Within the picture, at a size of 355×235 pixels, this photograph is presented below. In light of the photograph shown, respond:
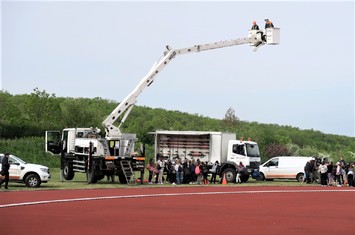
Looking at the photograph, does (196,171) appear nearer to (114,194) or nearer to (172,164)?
(172,164)

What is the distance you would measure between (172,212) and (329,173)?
76.3 feet

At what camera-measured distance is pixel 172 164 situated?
145 feet

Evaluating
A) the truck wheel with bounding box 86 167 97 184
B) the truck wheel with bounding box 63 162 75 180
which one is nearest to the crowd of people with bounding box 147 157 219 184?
the truck wheel with bounding box 86 167 97 184

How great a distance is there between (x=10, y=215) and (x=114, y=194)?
10557 millimetres

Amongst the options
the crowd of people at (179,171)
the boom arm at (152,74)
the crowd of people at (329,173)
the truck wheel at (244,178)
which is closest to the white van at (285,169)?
the crowd of people at (329,173)

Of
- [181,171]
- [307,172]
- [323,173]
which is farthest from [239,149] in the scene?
[323,173]

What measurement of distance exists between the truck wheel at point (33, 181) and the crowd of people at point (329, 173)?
17.3 meters

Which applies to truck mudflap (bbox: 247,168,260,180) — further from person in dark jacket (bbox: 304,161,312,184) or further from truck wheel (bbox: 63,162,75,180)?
truck wheel (bbox: 63,162,75,180)

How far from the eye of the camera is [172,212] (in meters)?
24.0

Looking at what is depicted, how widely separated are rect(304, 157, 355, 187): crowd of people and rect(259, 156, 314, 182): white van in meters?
1.18

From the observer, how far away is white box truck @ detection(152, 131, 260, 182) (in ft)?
153

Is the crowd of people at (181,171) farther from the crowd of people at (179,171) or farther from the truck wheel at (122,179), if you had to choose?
the truck wheel at (122,179)

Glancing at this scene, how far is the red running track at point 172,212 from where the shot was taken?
749 inches

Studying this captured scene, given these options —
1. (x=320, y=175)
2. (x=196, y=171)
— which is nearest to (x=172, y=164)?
(x=196, y=171)
